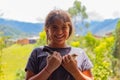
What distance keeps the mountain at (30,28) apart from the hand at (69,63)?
1716mm

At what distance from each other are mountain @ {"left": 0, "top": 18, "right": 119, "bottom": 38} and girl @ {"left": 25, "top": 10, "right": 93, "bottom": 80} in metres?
1.62

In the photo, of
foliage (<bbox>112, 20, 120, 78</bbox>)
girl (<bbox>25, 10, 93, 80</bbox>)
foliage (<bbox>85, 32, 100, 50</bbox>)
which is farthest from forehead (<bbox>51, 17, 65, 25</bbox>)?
foliage (<bbox>112, 20, 120, 78</bbox>)

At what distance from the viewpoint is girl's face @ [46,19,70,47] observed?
4.09ft

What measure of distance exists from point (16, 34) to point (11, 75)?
2192mm

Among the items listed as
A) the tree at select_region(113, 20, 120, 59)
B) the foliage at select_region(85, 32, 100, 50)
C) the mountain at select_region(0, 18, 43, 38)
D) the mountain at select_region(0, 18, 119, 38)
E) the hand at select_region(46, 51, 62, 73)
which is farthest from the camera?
the tree at select_region(113, 20, 120, 59)

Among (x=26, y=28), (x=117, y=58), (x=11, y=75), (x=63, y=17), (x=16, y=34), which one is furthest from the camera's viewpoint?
(x=11, y=75)

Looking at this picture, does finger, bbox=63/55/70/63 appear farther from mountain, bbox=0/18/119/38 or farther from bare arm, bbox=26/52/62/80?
mountain, bbox=0/18/119/38

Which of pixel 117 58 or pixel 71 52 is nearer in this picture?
pixel 71 52

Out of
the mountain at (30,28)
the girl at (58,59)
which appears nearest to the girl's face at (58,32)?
the girl at (58,59)

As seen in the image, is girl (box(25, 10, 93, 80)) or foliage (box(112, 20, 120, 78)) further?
foliage (box(112, 20, 120, 78))

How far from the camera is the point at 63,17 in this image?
128 cm

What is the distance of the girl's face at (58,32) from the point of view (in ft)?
4.09

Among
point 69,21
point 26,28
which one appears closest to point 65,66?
point 69,21

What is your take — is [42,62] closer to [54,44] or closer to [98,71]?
[54,44]
